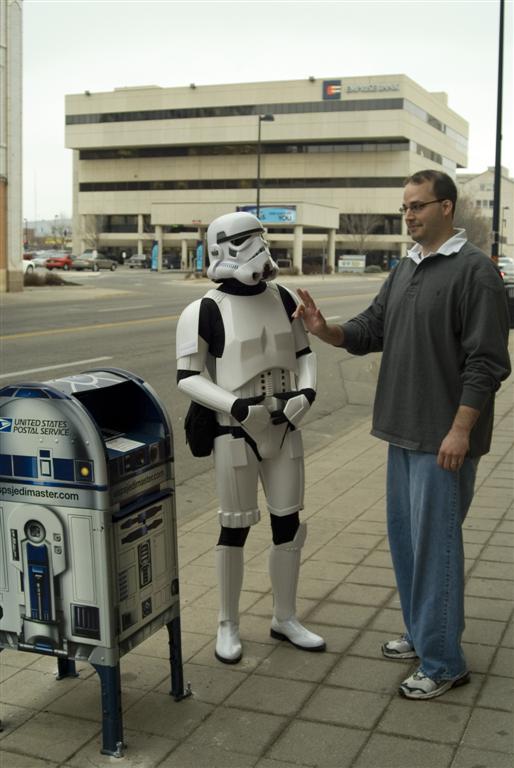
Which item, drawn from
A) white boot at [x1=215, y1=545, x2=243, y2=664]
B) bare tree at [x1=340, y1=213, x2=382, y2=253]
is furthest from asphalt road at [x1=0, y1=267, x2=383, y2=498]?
bare tree at [x1=340, y1=213, x2=382, y2=253]

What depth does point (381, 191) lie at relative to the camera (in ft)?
314

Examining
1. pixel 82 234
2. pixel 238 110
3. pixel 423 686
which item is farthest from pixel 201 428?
pixel 82 234

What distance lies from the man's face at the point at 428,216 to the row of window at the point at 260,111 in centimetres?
A: 9376

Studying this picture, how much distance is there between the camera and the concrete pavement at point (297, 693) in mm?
3334

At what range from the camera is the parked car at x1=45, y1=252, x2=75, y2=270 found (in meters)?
64.5

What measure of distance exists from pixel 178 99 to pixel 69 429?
10229cm

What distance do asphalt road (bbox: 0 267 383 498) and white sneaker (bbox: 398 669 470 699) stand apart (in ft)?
→ 14.2

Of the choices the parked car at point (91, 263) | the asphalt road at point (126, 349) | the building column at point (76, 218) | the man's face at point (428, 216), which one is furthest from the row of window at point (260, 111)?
the man's face at point (428, 216)

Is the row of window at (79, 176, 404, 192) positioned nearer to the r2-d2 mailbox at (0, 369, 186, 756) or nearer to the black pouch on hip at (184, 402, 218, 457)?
the black pouch on hip at (184, 402, 218, 457)

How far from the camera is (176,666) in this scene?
3742 millimetres

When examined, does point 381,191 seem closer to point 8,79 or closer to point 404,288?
point 8,79

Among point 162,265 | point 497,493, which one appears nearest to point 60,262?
point 162,265

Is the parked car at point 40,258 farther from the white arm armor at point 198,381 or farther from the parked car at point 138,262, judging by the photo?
the white arm armor at point 198,381

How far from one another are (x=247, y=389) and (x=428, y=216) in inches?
40.8
